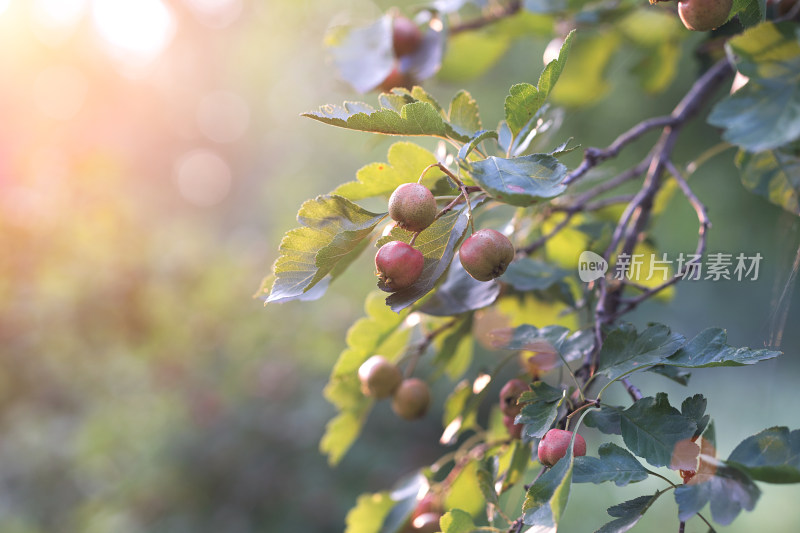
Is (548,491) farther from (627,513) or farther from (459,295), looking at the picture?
(459,295)

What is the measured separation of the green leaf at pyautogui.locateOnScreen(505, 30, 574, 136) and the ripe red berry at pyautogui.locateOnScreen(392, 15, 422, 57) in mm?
514

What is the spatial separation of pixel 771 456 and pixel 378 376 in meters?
0.51

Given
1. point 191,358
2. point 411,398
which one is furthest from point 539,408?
point 191,358

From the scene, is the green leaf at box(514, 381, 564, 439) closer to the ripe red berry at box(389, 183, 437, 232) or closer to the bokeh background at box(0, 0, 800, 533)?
the ripe red berry at box(389, 183, 437, 232)

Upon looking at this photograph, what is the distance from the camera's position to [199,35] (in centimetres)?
812

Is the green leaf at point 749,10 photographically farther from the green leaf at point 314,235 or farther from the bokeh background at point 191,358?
the bokeh background at point 191,358

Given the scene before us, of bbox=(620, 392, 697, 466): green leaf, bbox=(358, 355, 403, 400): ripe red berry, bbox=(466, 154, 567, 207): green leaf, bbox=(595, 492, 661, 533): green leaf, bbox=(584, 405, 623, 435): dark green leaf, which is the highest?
bbox=(466, 154, 567, 207): green leaf

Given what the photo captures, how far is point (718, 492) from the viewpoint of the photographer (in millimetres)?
508

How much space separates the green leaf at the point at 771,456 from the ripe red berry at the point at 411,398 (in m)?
0.49

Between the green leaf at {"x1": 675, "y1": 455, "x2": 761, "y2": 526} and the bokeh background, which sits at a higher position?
the green leaf at {"x1": 675, "y1": 455, "x2": 761, "y2": 526}

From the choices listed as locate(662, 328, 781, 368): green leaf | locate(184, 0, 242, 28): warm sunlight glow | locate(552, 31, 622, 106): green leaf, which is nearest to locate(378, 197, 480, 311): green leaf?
locate(662, 328, 781, 368): green leaf

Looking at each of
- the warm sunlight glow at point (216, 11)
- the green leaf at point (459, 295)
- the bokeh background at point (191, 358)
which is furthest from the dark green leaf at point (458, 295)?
the warm sunlight glow at point (216, 11)

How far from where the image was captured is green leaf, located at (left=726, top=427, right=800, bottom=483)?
0.49 meters

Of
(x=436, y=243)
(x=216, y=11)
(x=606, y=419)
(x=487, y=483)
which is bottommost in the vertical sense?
(x=216, y=11)
